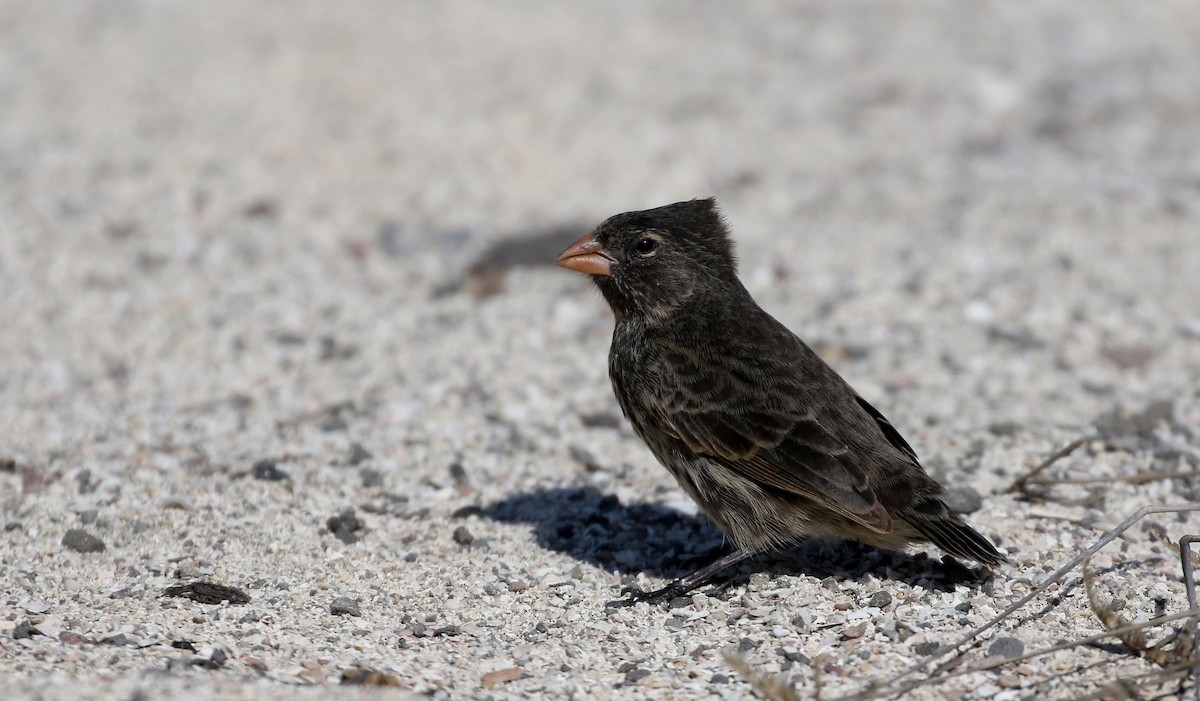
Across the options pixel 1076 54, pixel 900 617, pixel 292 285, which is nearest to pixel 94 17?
pixel 292 285

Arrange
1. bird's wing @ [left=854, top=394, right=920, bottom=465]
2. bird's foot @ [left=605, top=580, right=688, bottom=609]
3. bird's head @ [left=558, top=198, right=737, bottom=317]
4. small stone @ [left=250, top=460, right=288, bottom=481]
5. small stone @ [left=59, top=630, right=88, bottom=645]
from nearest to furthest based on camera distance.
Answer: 1. small stone @ [left=59, top=630, right=88, bottom=645]
2. bird's foot @ [left=605, top=580, right=688, bottom=609]
3. bird's wing @ [left=854, top=394, right=920, bottom=465]
4. bird's head @ [left=558, top=198, right=737, bottom=317]
5. small stone @ [left=250, top=460, right=288, bottom=481]

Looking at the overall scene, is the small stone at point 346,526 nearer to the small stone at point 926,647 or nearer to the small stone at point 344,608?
the small stone at point 344,608

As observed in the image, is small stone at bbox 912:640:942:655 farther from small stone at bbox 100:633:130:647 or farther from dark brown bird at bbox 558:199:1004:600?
small stone at bbox 100:633:130:647

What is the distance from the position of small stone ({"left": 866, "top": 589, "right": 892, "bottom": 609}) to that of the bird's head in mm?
1728

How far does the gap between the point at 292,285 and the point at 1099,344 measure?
559 cm

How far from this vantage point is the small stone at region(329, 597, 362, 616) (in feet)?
16.9

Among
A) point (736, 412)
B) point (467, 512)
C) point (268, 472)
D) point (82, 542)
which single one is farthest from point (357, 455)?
point (736, 412)

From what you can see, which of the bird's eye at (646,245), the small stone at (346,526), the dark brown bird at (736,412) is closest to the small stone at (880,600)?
the dark brown bird at (736,412)

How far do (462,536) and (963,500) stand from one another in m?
2.35

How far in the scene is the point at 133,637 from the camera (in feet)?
15.3

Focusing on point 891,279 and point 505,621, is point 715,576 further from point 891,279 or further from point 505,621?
point 891,279

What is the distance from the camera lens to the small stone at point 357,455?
692 centimetres

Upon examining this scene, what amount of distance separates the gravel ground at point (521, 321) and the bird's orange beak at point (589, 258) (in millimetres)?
1166

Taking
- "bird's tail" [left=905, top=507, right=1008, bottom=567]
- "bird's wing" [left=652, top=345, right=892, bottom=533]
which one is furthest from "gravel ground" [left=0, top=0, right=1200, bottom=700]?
"bird's wing" [left=652, top=345, right=892, bottom=533]
